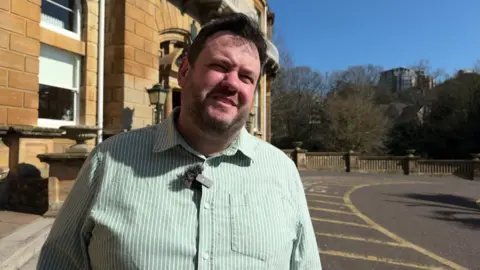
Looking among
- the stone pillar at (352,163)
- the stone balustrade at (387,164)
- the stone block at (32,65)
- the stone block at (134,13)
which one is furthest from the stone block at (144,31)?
the stone pillar at (352,163)

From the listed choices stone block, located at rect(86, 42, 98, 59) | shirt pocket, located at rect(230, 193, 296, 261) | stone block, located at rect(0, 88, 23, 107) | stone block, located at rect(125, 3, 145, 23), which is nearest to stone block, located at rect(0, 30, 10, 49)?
stone block, located at rect(0, 88, 23, 107)

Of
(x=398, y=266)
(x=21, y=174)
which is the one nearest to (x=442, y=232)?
(x=398, y=266)

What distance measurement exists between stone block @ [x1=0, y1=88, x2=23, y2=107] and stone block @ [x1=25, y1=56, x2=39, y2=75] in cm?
44

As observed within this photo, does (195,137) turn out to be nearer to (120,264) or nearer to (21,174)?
(120,264)

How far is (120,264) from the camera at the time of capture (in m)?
1.16

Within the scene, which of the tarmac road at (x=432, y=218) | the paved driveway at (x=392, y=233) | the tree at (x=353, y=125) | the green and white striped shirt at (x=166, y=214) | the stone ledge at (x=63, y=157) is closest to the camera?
the green and white striped shirt at (x=166, y=214)

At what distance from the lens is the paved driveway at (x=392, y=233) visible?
5.21 m

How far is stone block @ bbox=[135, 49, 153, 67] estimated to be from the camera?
8352mm

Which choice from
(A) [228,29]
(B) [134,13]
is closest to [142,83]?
(B) [134,13]

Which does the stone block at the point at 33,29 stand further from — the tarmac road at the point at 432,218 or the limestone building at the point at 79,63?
the tarmac road at the point at 432,218

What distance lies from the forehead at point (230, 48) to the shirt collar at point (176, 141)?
31cm

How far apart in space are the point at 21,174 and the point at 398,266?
595cm

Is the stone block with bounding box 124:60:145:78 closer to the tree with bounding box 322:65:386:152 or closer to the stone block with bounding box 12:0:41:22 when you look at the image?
the stone block with bounding box 12:0:41:22

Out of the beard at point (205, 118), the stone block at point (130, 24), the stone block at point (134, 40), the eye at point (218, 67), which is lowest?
the beard at point (205, 118)
